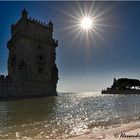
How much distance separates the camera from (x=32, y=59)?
62.8 metres

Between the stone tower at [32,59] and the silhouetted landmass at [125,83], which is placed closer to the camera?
the stone tower at [32,59]

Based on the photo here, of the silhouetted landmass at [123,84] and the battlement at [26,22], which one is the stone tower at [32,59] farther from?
the silhouetted landmass at [123,84]

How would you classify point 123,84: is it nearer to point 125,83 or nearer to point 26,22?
point 125,83

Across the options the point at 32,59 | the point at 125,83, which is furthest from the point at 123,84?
the point at 32,59

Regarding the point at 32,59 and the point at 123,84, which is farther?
the point at 123,84

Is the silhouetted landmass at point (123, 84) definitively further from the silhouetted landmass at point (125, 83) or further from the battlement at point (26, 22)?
the battlement at point (26, 22)

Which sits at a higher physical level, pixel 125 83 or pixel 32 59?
pixel 32 59

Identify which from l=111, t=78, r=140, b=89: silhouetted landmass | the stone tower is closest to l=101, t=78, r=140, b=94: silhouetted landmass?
l=111, t=78, r=140, b=89: silhouetted landmass

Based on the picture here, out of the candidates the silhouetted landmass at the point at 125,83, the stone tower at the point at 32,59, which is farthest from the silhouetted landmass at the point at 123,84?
the stone tower at the point at 32,59

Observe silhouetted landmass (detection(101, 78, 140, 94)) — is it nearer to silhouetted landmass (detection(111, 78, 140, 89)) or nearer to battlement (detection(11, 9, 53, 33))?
silhouetted landmass (detection(111, 78, 140, 89))

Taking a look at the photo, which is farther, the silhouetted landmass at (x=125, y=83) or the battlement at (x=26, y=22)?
the silhouetted landmass at (x=125, y=83)

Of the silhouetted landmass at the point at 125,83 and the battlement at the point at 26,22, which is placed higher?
the battlement at the point at 26,22

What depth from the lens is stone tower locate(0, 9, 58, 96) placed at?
2321 inches

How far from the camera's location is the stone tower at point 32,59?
Answer: 5894cm
